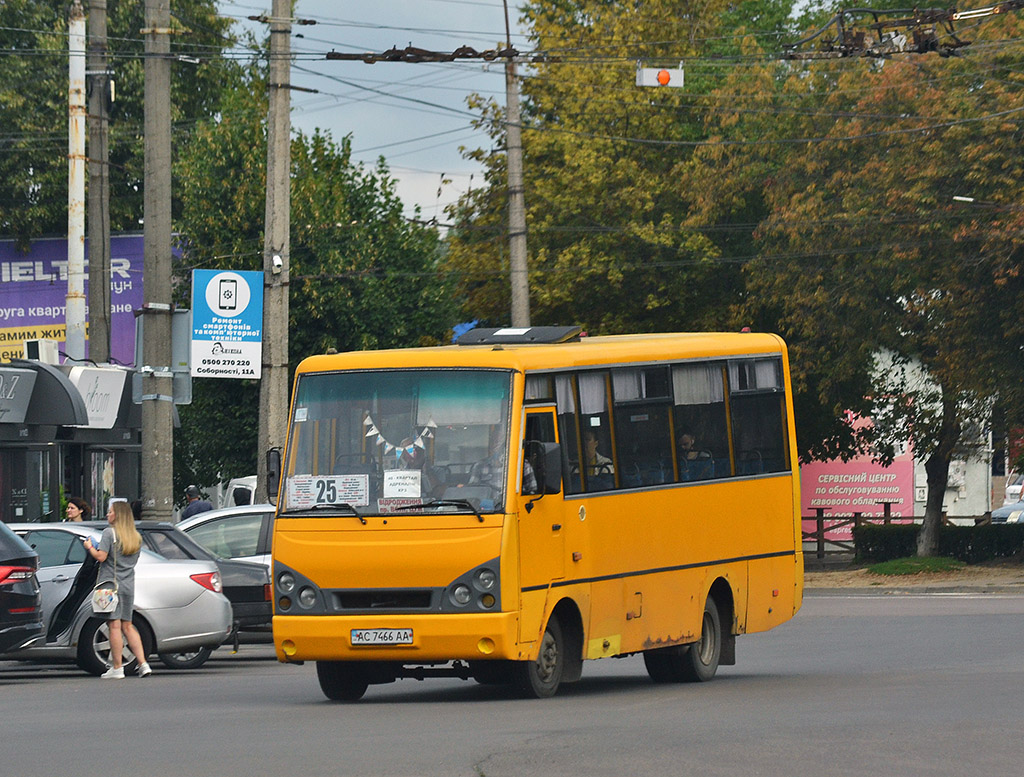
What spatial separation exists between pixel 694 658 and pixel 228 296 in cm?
1072

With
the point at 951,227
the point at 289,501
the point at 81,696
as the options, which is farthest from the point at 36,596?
the point at 951,227

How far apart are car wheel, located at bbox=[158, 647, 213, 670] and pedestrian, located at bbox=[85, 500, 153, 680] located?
2.03 m

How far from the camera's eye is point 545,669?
47.5ft

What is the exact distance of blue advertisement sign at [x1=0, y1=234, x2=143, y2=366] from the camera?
165ft

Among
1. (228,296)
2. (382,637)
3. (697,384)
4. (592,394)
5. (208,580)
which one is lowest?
(382,637)

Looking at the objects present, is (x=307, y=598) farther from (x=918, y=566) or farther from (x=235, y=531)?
(x=918, y=566)

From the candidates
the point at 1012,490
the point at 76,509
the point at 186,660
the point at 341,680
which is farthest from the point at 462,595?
the point at 1012,490

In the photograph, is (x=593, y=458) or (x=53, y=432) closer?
(x=593, y=458)

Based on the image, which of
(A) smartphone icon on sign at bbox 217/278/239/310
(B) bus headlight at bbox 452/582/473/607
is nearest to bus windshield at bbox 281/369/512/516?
(B) bus headlight at bbox 452/582/473/607

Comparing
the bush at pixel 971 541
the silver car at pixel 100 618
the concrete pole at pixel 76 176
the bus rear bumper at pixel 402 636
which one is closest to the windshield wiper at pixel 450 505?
the bus rear bumper at pixel 402 636

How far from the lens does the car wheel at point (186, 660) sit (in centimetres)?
2005

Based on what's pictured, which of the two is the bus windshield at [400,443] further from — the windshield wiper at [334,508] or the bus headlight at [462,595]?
the bus headlight at [462,595]

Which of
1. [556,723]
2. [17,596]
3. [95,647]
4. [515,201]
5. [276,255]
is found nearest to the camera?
[556,723]

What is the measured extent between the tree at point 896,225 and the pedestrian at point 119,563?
69.2ft
